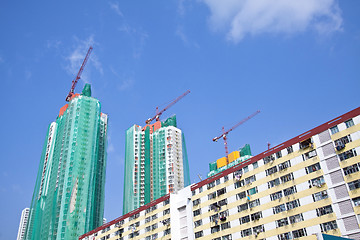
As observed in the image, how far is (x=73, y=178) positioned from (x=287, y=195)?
80191mm

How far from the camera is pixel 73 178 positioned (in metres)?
111

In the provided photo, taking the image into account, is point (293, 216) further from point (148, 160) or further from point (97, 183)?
point (148, 160)

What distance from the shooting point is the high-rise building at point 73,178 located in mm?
106375

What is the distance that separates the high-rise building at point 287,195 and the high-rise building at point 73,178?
50.6 meters

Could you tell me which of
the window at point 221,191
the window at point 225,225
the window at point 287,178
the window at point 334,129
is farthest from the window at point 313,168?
the window at point 225,225

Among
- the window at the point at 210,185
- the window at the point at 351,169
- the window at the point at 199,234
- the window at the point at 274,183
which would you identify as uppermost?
the window at the point at 210,185

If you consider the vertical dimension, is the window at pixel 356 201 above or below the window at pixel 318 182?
below

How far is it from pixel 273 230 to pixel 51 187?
88297 mm

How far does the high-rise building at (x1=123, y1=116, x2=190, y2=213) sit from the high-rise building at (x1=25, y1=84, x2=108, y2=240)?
1887 cm

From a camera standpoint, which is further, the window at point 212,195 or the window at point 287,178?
the window at point 212,195

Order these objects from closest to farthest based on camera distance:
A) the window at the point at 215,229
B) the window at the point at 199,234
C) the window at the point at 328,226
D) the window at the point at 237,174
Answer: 1. the window at the point at 328,226
2. the window at the point at 237,174
3. the window at the point at 215,229
4. the window at the point at 199,234

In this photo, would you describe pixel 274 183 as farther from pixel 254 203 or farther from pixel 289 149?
pixel 289 149

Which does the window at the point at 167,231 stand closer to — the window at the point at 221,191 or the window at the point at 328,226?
the window at the point at 221,191

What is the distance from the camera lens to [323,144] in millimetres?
48719
